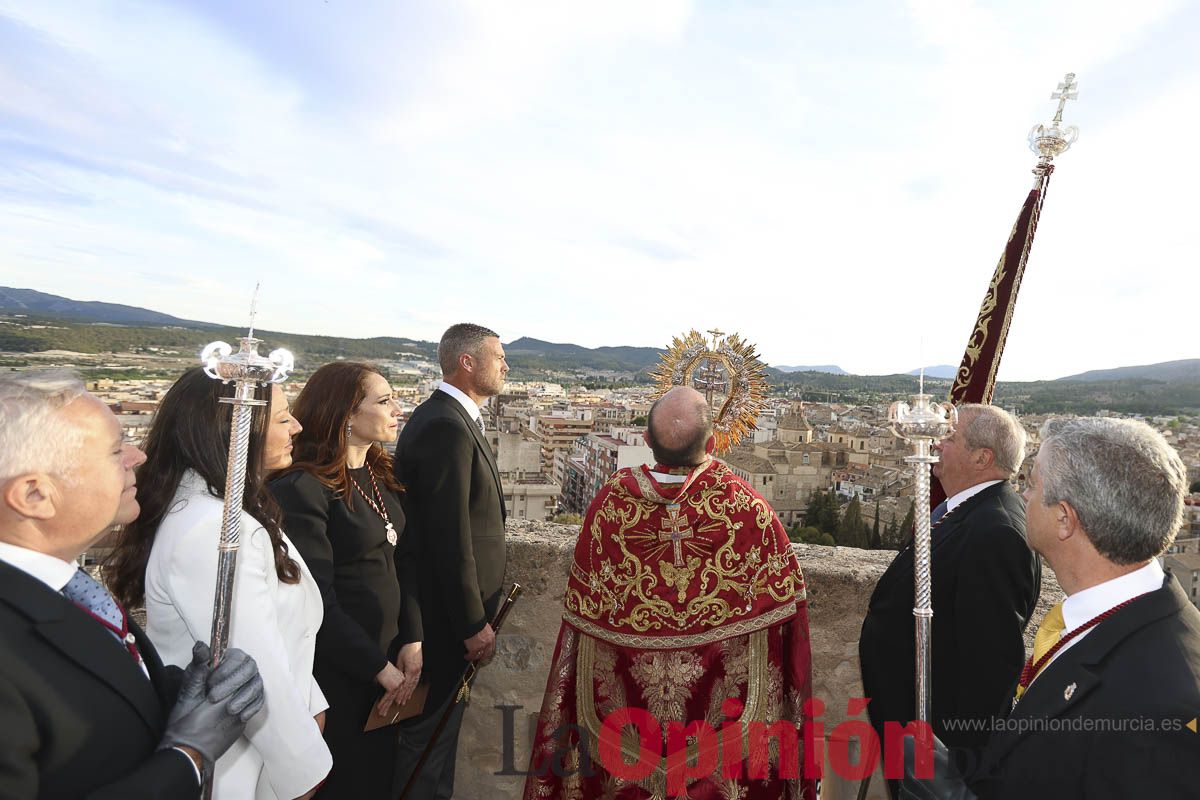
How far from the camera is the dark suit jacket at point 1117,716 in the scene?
1181 mm

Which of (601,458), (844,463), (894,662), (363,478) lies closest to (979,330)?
(894,662)

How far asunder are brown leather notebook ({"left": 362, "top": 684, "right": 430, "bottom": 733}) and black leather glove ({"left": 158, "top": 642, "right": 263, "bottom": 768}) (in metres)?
1.22

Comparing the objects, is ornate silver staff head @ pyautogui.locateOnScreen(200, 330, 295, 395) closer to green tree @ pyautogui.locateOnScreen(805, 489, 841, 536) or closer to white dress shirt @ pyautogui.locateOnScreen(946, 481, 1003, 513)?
white dress shirt @ pyautogui.locateOnScreen(946, 481, 1003, 513)

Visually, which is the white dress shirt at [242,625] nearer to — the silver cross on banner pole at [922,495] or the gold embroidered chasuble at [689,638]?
the gold embroidered chasuble at [689,638]

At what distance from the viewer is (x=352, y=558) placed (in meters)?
2.47

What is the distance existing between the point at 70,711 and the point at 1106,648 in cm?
185

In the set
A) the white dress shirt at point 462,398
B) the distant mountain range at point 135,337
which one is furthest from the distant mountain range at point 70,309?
the white dress shirt at point 462,398

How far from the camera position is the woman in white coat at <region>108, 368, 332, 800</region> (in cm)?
166

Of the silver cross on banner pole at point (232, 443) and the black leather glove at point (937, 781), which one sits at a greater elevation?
the silver cross on banner pole at point (232, 443)

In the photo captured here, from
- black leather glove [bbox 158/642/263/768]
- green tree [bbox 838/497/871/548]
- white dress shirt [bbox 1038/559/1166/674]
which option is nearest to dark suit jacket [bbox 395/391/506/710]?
black leather glove [bbox 158/642/263/768]

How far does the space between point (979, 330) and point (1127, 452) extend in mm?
2058

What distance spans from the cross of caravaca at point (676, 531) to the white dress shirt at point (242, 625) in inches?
50.2

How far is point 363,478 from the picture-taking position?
2.64 m

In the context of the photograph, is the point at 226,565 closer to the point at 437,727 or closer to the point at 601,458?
the point at 437,727
